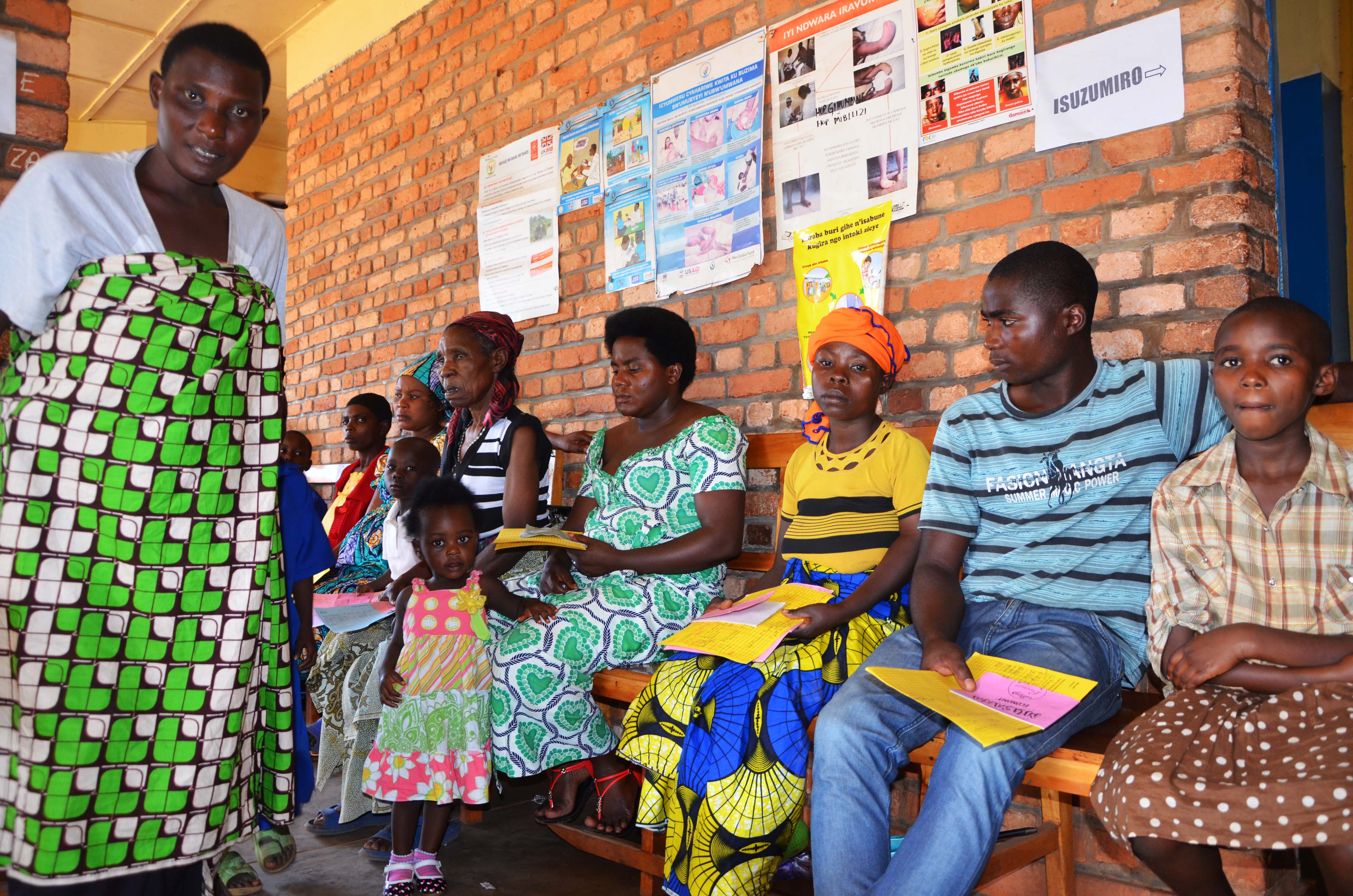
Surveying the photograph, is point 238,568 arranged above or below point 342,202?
below

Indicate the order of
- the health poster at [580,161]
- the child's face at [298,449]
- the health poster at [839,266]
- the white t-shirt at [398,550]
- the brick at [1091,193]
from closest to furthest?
1. the brick at [1091,193]
2. the health poster at [839,266]
3. the white t-shirt at [398,550]
4. the health poster at [580,161]
5. the child's face at [298,449]

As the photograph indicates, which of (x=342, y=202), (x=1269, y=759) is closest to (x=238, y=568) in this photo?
(x=1269, y=759)

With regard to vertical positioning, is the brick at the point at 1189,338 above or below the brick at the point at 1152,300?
below

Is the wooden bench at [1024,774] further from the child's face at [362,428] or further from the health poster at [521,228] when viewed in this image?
the child's face at [362,428]

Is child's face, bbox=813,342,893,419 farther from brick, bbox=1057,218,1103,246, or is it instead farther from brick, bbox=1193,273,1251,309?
brick, bbox=1193,273,1251,309

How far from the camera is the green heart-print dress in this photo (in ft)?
8.21

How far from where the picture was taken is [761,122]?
3076mm

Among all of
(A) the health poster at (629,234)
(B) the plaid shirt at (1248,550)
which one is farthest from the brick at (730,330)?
(B) the plaid shirt at (1248,550)

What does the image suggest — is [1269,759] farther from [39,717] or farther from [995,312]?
[39,717]

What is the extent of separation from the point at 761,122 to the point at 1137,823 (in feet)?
7.88

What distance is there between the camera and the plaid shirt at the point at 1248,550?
5.09 ft

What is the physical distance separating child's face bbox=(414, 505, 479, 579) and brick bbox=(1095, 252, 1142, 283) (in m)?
1.79

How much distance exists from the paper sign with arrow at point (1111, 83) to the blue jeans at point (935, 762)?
4.01 ft

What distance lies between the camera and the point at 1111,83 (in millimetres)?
2260
